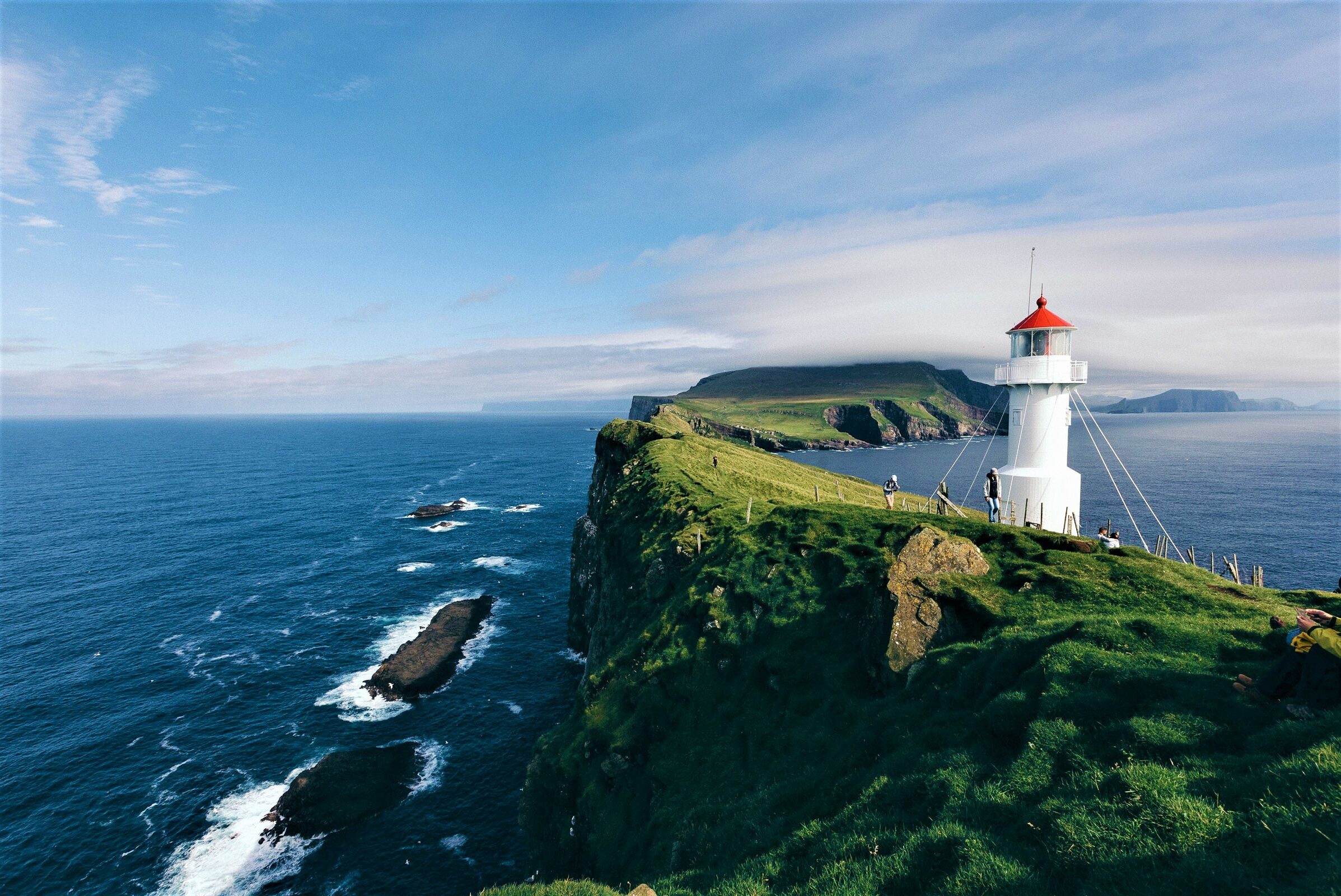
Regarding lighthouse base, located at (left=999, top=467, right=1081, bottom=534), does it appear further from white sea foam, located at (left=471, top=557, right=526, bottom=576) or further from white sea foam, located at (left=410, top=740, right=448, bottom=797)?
white sea foam, located at (left=471, top=557, right=526, bottom=576)

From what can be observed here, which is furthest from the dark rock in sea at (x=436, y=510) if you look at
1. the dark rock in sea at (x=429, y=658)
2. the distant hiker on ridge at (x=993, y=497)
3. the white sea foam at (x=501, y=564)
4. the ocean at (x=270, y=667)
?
the distant hiker on ridge at (x=993, y=497)

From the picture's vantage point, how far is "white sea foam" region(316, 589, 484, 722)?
4828cm

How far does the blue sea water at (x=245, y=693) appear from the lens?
114ft

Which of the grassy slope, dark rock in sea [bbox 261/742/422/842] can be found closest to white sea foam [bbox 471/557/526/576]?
dark rock in sea [bbox 261/742/422/842]

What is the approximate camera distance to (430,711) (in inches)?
1933

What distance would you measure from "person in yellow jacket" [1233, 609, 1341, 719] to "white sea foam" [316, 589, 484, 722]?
55.9 metres

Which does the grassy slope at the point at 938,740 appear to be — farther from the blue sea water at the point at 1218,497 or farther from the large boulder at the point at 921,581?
the blue sea water at the point at 1218,497

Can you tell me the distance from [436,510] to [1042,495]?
347 ft

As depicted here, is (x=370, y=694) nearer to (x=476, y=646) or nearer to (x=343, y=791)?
(x=476, y=646)

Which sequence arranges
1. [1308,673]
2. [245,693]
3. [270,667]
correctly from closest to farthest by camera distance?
1. [1308,673]
2. [245,693]
3. [270,667]

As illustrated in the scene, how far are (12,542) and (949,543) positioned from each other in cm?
13925

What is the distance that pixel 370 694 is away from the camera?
50.7 m

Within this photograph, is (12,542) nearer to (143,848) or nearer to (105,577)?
(105,577)

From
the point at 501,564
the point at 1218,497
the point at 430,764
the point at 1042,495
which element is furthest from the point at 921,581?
the point at 1218,497
